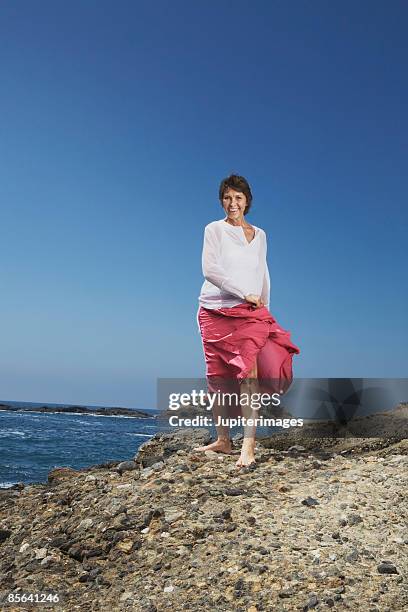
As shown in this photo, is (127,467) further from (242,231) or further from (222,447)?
(242,231)

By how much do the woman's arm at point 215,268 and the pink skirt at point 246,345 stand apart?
18cm

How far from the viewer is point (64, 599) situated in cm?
439

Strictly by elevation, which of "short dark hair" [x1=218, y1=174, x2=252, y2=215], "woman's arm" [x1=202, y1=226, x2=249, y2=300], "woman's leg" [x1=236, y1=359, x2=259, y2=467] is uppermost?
"short dark hair" [x1=218, y1=174, x2=252, y2=215]

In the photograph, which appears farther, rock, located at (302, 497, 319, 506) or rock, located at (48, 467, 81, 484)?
rock, located at (48, 467, 81, 484)

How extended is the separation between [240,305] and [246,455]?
1745 mm

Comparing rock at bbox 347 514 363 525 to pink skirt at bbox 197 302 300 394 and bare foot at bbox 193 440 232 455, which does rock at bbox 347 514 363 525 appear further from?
bare foot at bbox 193 440 232 455

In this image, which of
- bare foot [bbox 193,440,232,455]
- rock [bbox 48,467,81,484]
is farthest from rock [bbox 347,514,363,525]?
rock [bbox 48,467,81,484]

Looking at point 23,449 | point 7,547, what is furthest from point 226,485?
point 23,449

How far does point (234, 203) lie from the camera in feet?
17.2

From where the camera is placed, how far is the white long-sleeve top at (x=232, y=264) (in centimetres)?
515

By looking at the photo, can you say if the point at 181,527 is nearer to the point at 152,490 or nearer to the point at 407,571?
the point at 152,490

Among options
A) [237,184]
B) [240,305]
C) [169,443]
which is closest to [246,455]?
[240,305]

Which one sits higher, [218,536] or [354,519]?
[354,519]

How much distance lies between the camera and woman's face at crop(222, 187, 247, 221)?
525 cm
